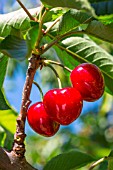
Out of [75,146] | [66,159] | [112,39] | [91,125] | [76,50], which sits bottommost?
[91,125]

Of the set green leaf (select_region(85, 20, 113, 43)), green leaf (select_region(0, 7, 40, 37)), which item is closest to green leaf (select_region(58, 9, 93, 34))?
green leaf (select_region(85, 20, 113, 43))

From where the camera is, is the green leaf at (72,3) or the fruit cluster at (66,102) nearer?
the green leaf at (72,3)

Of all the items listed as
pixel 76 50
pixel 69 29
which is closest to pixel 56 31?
pixel 69 29

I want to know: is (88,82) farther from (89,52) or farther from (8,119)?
(8,119)

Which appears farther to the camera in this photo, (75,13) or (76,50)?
(76,50)

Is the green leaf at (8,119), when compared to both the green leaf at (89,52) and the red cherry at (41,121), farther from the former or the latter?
the red cherry at (41,121)

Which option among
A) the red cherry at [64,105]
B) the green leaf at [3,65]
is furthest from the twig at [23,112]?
the green leaf at [3,65]

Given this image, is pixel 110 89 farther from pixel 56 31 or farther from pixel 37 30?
pixel 37 30
